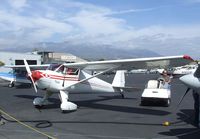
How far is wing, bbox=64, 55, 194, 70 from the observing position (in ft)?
31.1

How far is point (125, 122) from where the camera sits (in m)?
9.55

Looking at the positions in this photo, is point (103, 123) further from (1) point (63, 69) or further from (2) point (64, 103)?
(1) point (63, 69)

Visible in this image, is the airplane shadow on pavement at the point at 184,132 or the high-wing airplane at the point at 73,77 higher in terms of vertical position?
the high-wing airplane at the point at 73,77

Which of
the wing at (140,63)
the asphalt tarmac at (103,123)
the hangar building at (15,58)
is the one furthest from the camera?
the hangar building at (15,58)

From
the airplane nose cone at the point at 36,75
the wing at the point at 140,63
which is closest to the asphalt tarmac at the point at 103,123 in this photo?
the airplane nose cone at the point at 36,75

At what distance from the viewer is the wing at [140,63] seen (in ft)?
31.1

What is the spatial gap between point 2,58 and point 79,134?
40662mm

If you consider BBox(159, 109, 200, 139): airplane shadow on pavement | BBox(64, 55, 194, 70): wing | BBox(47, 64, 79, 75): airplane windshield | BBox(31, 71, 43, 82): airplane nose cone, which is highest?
BBox(64, 55, 194, 70): wing

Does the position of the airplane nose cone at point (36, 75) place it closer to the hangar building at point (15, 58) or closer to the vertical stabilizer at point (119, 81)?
the vertical stabilizer at point (119, 81)

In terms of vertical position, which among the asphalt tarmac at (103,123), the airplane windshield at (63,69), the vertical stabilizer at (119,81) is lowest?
the asphalt tarmac at (103,123)

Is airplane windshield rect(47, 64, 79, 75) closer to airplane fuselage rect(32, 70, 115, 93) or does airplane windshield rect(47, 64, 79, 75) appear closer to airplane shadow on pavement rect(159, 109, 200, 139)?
airplane fuselage rect(32, 70, 115, 93)

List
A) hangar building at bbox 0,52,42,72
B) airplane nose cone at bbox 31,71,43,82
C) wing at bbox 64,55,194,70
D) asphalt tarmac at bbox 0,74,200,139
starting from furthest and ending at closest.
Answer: hangar building at bbox 0,52,42,72, airplane nose cone at bbox 31,71,43,82, wing at bbox 64,55,194,70, asphalt tarmac at bbox 0,74,200,139

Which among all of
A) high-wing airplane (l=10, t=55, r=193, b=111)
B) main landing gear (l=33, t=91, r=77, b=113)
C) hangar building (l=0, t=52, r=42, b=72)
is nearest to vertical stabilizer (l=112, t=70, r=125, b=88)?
high-wing airplane (l=10, t=55, r=193, b=111)

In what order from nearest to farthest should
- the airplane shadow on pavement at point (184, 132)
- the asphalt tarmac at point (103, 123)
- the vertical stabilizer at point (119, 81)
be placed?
the airplane shadow on pavement at point (184, 132), the asphalt tarmac at point (103, 123), the vertical stabilizer at point (119, 81)
